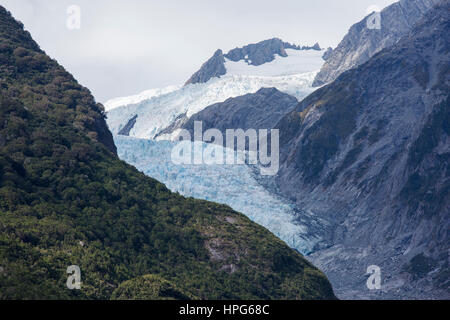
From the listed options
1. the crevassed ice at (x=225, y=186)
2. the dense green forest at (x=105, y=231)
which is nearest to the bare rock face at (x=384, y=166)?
the crevassed ice at (x=225, y=186)

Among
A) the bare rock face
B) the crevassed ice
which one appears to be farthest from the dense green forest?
the crevassed ice

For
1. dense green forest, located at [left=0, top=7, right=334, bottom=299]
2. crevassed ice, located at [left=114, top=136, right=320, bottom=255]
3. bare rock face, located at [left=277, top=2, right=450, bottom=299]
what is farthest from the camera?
crevassed ice, located at [left=114, top=136, right=320, bottom=255]

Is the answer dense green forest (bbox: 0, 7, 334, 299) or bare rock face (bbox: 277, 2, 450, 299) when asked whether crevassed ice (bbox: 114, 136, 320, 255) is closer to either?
bare rock face (bbox: 277, 2, 450, 299)

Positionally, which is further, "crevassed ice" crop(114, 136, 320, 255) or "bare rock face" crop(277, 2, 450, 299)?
"crevassed ice" crop(114, 136, 320, 255)

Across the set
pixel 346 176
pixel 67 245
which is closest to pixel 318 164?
pixel 346 176

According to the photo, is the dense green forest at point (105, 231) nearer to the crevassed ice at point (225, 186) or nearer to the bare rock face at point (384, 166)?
the bare rock face at point (384, 166)

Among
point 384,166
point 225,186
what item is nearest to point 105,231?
point 225,186
